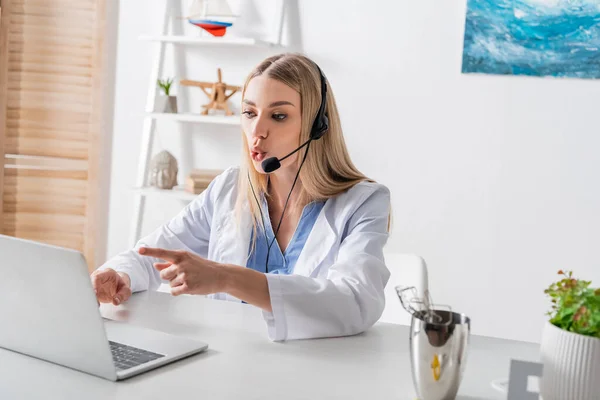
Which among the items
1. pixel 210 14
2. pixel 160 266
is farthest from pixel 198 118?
pixel 160 266

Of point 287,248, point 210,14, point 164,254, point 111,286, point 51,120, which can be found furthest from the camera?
point 51,120

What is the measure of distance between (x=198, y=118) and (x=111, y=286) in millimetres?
1554

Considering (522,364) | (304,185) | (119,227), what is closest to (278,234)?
(304,185)

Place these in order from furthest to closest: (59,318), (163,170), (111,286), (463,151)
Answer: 1. (163,170)
2. (463,151)
3. (111,286)
4. (59,318)

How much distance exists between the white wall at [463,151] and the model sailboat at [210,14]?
0.53 ft

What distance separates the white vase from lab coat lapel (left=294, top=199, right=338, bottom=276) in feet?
2.54

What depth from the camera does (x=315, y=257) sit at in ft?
5.66

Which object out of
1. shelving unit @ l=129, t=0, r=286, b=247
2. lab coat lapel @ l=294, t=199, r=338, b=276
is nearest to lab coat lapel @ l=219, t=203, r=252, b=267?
lab coat lapel @ l=294, t=199, r=338, b=276

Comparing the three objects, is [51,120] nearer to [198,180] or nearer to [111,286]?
[198,180]

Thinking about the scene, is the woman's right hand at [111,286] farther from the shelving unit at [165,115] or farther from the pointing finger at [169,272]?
the shelving unit at [165,115]

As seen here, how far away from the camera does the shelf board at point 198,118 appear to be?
2996 mm

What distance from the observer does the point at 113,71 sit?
11.1 ft

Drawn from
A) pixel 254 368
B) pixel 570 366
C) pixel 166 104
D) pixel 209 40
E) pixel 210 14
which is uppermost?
pixel 210 14

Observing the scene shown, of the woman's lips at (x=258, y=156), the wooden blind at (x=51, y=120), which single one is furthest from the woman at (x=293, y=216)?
the wooden blind at (x=51, y=120)
